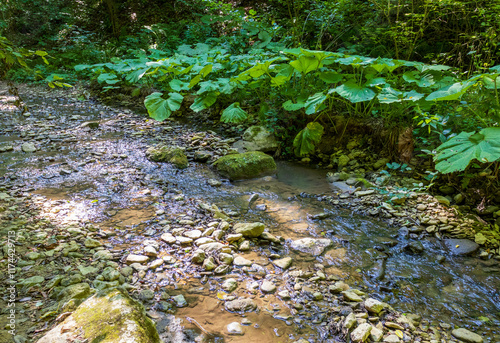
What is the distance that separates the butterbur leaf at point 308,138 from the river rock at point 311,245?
61.7 inches

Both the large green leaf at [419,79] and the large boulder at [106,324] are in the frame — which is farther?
the large green leaf at [419,79]

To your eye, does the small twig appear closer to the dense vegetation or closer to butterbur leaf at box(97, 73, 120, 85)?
the dense vegetation

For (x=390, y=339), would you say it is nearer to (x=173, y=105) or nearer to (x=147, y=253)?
(x=147, y=253)

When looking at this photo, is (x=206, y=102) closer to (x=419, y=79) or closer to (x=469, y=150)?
(x=419, y=79)

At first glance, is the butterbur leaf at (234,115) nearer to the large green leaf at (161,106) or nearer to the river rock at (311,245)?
the large green leaf at (161,106)

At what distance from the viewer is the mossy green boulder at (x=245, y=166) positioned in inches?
138

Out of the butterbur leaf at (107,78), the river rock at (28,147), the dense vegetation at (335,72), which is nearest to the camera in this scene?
the dense vegetation at (335,72)

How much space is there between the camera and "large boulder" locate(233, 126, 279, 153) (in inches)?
162

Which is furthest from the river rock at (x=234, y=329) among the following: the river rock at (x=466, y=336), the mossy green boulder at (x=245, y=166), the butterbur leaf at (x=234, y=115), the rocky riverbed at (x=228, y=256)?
the butterbur leaf at (x=234, y=115)

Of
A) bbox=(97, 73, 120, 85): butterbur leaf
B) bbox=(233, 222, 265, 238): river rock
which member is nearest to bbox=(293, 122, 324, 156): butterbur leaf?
bbox=(233, 222, 265, 238): river rock

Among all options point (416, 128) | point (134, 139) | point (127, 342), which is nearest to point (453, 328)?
point (127, 342)

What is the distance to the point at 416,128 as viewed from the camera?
3.43 meters

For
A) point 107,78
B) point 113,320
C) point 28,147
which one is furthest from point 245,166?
point 107,78

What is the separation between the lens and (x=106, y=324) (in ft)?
3.93
